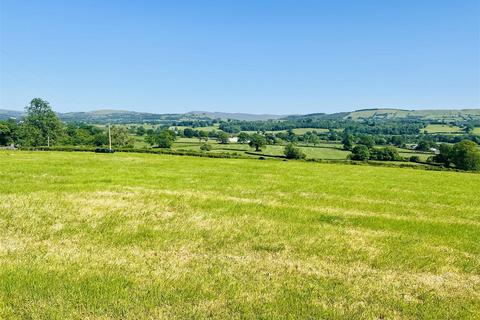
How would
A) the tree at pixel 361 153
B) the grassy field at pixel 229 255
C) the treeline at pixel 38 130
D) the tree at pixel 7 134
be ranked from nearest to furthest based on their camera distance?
the grassy field at pixel 229 255, the tree at pixel 361 153, the treeline at pixel 38 130, the tree at pixel 7 134

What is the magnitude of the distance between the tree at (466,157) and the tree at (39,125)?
11517cm

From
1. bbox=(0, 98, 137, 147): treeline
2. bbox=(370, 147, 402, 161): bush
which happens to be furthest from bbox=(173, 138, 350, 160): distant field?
bbox=(0, 98, 137, 147): treeline

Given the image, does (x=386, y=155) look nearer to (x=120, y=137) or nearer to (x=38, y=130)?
(x=120, y=137)

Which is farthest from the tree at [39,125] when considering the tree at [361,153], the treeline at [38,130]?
the tree at [361,153]

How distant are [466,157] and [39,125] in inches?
4807

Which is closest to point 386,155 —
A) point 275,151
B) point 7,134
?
point 275,151

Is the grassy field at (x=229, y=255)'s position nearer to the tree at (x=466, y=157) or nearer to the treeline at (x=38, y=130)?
the tree at (x=466, y=157)

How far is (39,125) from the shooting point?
11400 centimetres

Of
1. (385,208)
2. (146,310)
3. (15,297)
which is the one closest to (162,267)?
(146,310)

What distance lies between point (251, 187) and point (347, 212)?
7448mm

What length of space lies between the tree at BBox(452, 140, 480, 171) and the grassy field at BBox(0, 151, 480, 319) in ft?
241

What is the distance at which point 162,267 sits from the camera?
30.1 ft

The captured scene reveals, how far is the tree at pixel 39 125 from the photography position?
A: 111 metres

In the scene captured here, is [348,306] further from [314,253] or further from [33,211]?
[33,211]
